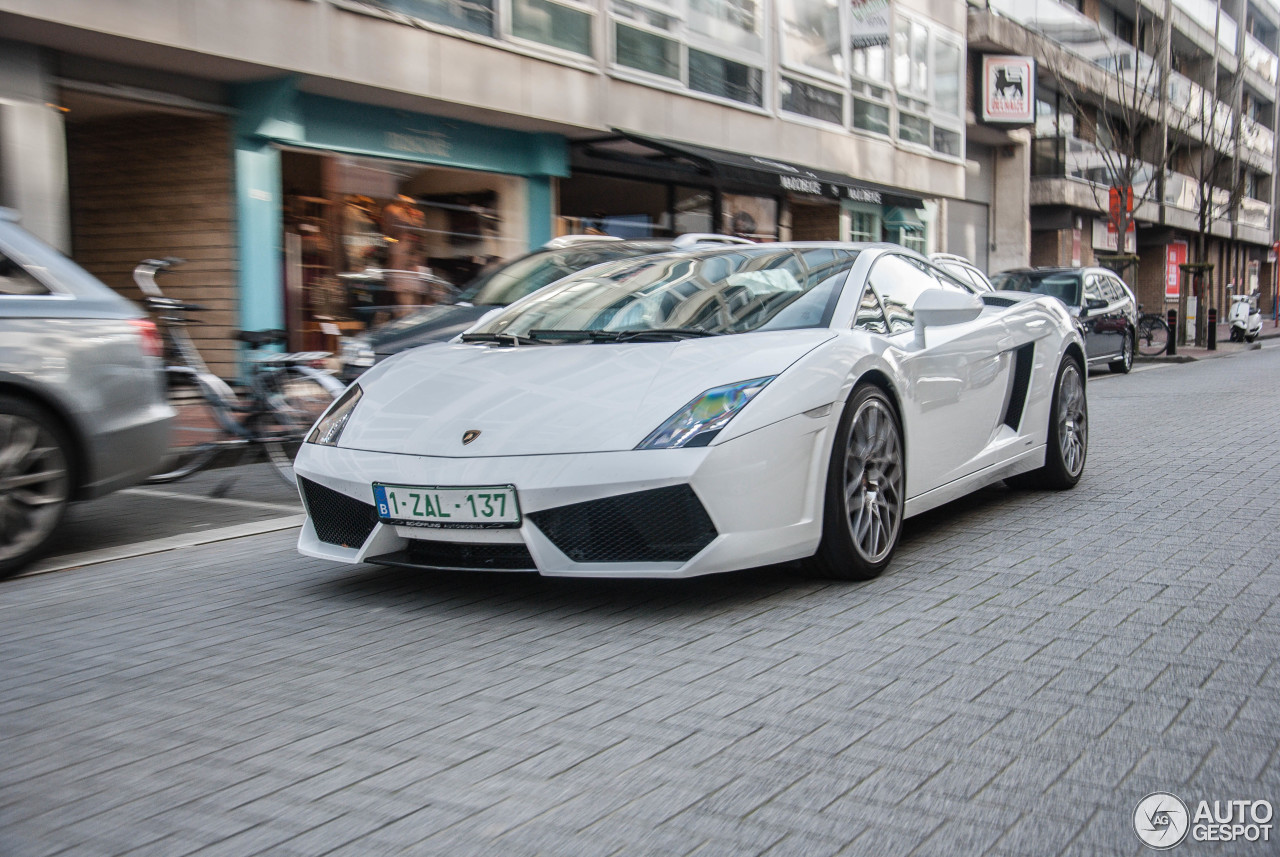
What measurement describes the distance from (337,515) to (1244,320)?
103 ft

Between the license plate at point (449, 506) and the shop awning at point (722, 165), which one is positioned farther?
the shop awning at point (722, 165)

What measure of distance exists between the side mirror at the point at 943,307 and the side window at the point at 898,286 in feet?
0.28

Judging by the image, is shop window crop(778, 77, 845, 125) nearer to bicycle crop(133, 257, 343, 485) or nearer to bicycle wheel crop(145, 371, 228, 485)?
bicycle crop(133, 257, 343, 485)

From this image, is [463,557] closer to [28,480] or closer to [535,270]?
[28,480]

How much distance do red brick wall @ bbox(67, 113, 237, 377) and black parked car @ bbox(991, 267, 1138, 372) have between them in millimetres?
11055

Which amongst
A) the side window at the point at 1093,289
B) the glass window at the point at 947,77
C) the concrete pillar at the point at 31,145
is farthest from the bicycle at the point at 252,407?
the glass window at the point at 947,77

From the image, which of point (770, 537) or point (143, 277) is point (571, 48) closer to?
point (143, 277)

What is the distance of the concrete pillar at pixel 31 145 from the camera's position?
10.2 meters

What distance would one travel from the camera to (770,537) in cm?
396

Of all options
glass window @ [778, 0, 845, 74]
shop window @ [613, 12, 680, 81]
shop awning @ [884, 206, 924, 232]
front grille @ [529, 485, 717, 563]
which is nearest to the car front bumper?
front grille @ [529, 485, 717, 563]

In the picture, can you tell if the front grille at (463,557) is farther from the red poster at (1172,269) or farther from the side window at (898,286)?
the red poster at (1172,269)

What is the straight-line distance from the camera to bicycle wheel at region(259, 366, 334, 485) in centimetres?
690

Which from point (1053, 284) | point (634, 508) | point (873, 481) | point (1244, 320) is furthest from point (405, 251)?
point (1244, 320)

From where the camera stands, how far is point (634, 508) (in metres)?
3.78
